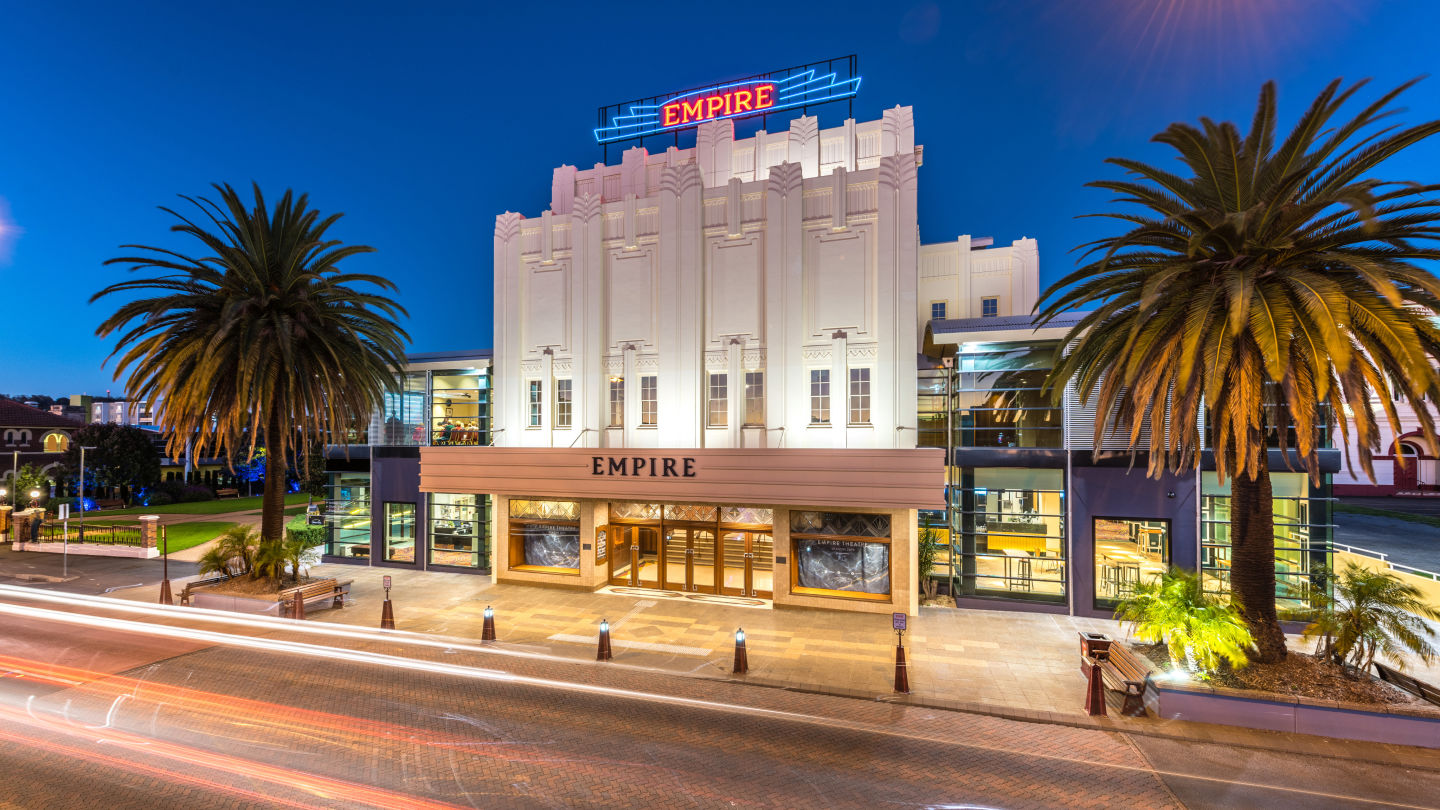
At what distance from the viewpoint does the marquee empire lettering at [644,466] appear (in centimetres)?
1866

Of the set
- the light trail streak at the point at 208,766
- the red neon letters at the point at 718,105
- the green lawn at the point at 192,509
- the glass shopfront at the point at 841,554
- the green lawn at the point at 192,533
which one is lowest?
the green lawn at the point at 192,509

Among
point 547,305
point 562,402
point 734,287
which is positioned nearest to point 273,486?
point 562,402

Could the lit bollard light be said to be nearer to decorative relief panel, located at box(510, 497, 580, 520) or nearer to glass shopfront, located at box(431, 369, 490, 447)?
decorative relief panel, located at box(510, 497, 580, 520)

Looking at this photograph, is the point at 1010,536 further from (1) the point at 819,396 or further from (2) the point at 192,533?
(2) the point at 192,533

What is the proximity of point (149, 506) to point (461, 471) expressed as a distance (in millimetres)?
53268

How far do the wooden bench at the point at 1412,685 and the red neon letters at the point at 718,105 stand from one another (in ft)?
73.4

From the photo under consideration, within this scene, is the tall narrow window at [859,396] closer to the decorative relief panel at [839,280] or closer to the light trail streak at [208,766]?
the decorative relief panel at [839,280]

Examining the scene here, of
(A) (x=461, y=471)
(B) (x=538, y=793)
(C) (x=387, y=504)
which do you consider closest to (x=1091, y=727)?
(B) (x=538, y=793)

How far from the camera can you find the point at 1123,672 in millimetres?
12227

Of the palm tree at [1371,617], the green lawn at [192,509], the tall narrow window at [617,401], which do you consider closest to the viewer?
the palm tree at [1371,617]

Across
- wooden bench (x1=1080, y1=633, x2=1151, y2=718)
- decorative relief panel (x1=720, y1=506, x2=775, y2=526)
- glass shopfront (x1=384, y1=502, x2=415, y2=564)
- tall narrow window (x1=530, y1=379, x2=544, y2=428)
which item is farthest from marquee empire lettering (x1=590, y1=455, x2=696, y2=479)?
wooden bench (x1=1080, y1=633, x2=1151, y2=718)

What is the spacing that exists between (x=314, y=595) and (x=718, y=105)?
2151 cm

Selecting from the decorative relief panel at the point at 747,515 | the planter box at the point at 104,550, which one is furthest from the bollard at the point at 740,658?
the planter box at the point at 104,550

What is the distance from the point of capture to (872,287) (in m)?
18.8
